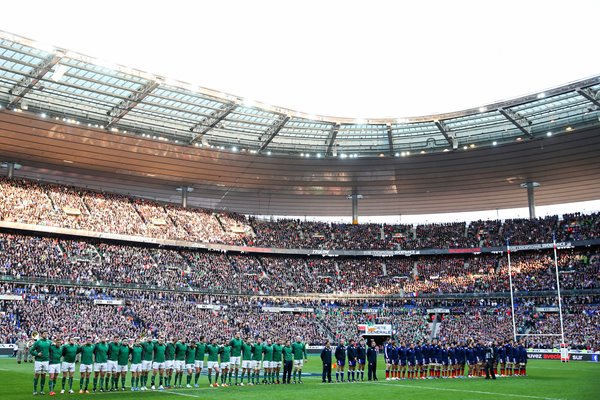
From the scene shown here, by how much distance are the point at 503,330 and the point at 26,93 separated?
47350 mm

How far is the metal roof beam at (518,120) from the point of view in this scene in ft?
164

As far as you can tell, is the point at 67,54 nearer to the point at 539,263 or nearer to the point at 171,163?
the point at 171,163

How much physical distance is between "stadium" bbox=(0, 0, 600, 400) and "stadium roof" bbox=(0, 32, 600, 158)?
0.18 m

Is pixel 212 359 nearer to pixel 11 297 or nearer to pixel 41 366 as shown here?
pixel 41 366

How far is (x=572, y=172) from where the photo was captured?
2435 inches

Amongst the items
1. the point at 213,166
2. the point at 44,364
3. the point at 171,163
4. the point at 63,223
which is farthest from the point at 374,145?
the point at 44,364

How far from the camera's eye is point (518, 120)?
2031 inches

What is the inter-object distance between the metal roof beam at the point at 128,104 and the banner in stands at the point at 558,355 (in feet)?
129

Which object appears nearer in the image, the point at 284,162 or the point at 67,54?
the point at 67,54

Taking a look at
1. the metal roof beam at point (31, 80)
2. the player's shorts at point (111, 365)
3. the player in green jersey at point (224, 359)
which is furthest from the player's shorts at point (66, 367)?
the metal roof beam at point (31, 80)

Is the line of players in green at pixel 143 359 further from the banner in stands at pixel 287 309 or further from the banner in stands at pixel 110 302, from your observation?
the banner in stands at pixel 287 309

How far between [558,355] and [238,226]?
37341 millimetres

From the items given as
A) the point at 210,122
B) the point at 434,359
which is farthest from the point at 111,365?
the point at 210,122

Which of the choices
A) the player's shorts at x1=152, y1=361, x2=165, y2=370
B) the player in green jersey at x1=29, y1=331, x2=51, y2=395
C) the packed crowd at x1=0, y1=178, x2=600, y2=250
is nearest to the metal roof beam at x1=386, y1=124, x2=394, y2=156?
the packed crowd at x1=0, y1=178, x2=600, y2=250
